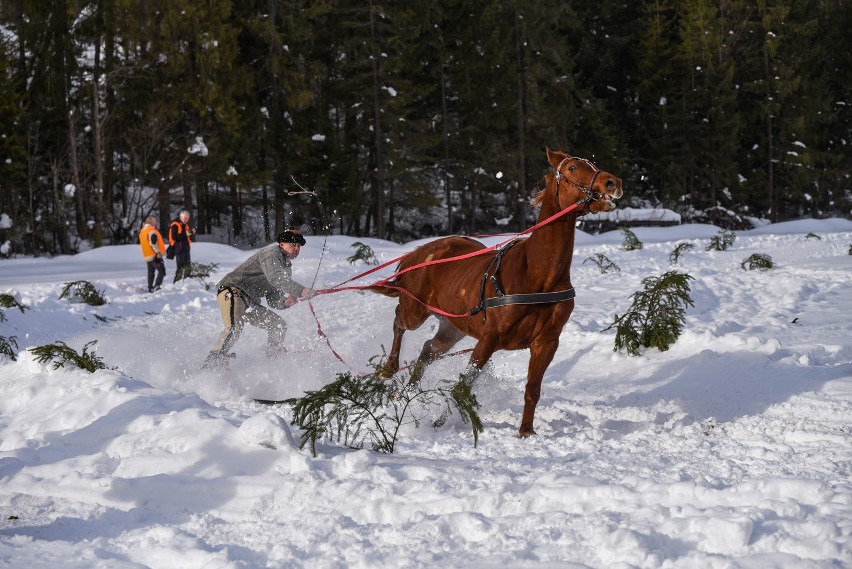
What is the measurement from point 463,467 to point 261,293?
14.3 feet

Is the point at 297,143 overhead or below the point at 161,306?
overhead

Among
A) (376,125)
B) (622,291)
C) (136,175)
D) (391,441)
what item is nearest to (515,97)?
(376,125)

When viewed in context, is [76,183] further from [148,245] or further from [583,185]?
[583,185]

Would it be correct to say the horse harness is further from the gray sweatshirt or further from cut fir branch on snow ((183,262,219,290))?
cut fir branch on snow ((183,262,219,290))

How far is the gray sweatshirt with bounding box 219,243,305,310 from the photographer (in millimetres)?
7863

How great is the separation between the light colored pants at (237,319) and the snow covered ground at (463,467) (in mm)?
264

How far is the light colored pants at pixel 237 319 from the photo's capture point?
8070 millimetres

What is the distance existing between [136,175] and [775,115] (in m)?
30.3

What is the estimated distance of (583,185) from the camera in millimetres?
5395

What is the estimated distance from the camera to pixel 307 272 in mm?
16391

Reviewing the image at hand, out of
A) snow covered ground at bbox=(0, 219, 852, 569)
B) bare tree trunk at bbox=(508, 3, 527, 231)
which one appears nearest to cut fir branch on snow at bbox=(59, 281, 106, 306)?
snow covered ground at bbox=(0, 219, 852, 569)

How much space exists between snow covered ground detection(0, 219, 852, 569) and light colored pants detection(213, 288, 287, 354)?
0.87 ft

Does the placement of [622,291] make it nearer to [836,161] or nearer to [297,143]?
[297,143]

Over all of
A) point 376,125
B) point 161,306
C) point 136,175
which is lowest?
point 161,306
